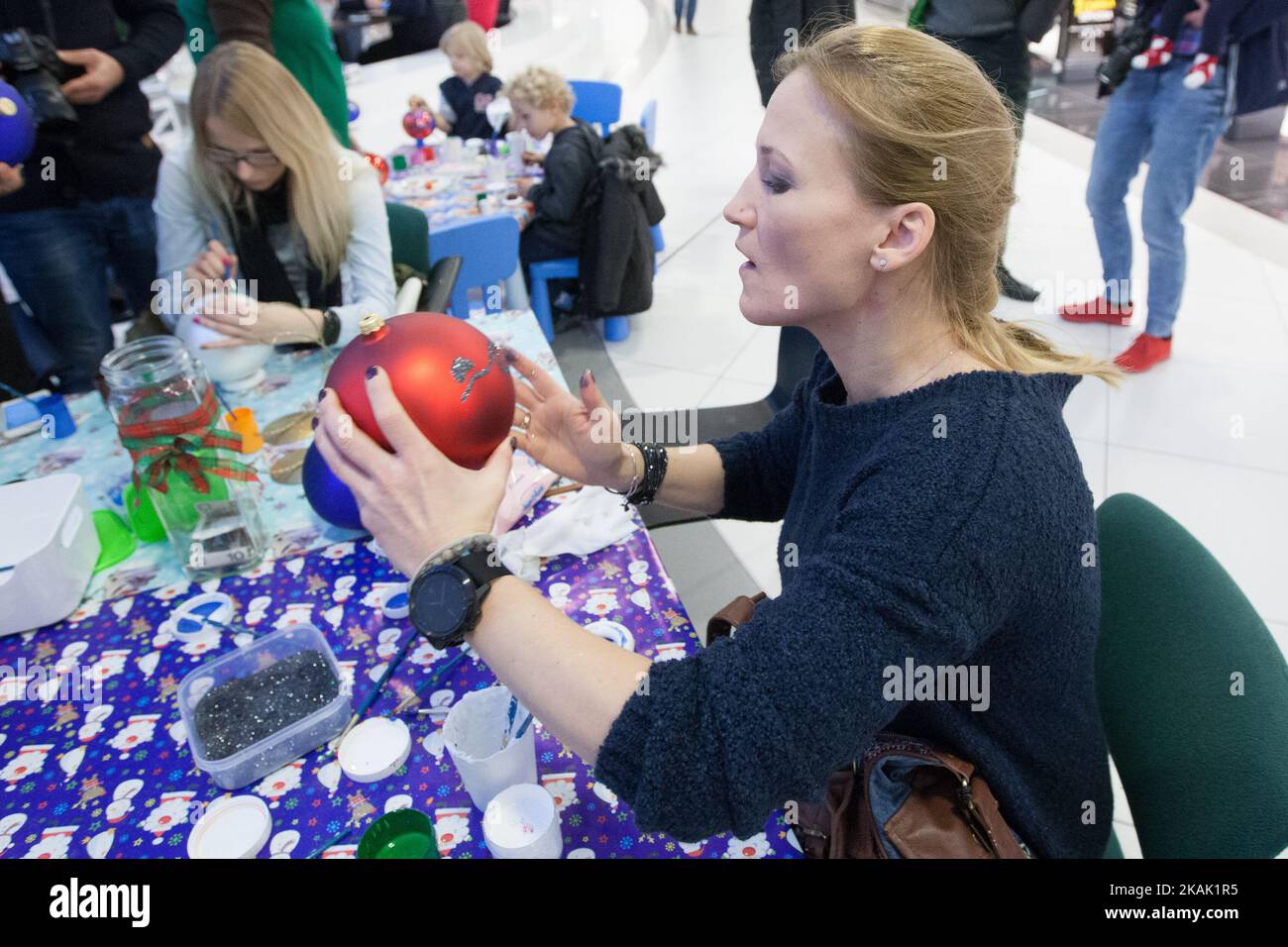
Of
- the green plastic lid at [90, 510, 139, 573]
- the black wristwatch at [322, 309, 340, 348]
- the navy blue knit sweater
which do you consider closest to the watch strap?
the navy blue knit sweater

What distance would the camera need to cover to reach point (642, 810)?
0.78 meters

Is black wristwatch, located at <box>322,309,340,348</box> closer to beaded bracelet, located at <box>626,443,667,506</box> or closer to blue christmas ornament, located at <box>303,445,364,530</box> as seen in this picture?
blue christmas ornament, located at <box>303,445,364,530</box>

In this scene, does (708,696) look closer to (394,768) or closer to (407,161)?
(394,768)

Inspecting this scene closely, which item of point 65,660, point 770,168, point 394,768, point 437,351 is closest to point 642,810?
point 394,768

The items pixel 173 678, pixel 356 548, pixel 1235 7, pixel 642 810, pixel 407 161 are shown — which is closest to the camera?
pixel 642 810

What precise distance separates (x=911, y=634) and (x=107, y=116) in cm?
303

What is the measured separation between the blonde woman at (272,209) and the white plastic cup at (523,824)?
130 centimetres

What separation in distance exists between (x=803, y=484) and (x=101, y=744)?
109 centimetres

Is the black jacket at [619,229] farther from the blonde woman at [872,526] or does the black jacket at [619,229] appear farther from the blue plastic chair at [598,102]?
the blonde woman at [872,526]

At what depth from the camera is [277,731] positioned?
1073 mm

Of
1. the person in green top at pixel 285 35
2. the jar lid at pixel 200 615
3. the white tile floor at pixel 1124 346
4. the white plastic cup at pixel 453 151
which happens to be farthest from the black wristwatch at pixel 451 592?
the white plastic cup at pixel 453 151

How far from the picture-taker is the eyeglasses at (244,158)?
6.72ft

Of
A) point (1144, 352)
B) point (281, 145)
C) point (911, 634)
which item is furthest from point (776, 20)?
point (911, 634)

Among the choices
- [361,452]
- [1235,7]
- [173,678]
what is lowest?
[173,678]
